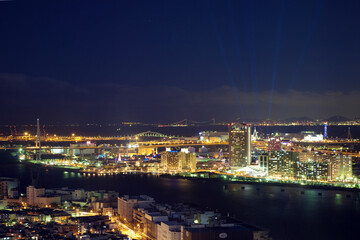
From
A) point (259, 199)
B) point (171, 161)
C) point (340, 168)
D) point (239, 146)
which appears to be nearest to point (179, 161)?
point (171, 161)

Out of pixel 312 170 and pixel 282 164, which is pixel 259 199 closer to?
pixel 312 170

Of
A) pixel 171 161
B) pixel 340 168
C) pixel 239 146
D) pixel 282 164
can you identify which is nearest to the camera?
pixel 340 168

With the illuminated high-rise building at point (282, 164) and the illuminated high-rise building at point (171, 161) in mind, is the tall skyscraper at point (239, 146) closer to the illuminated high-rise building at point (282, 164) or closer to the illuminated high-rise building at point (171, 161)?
the illuminated high-rise building at point (171, 161)

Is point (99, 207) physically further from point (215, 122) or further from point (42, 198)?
point (215, 122)

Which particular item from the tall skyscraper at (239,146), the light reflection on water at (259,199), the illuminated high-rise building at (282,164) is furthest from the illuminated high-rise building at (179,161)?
the illuminated high-rise building at (282,164)

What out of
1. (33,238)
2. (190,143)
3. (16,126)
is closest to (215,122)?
(16,126)

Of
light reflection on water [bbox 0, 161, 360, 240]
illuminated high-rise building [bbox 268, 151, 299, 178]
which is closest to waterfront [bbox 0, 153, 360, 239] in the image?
light reflection on water [bbox 0, 161, 360, 240]

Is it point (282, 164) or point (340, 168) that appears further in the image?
point (282, 164)

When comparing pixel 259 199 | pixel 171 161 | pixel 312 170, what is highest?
pixel 171 161
